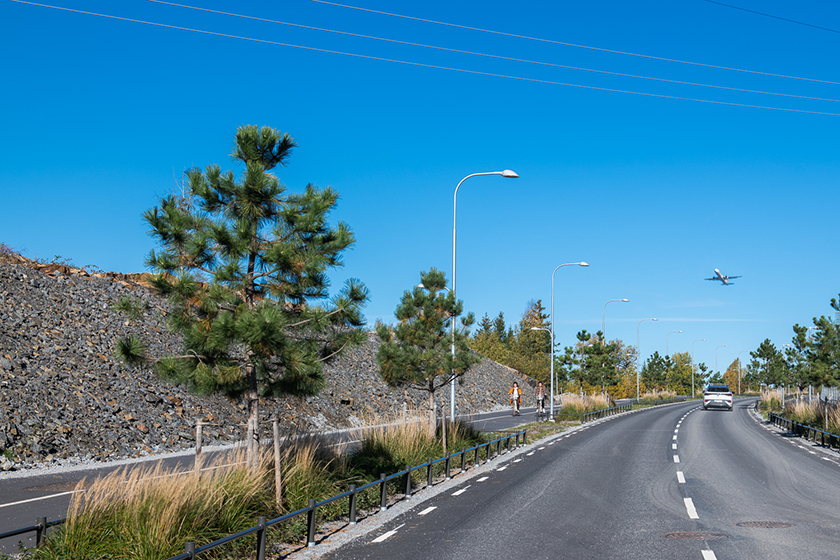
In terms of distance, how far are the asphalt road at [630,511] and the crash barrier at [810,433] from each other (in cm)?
338

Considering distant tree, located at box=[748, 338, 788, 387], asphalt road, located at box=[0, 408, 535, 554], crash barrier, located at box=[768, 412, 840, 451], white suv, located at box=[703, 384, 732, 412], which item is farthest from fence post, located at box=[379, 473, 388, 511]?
distant tree, located at box=[748, 338, 788, 387]

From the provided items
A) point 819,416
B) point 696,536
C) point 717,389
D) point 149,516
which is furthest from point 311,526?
point 717,389

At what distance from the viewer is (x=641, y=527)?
9906 millimetres

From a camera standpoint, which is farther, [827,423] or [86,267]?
[86,267]

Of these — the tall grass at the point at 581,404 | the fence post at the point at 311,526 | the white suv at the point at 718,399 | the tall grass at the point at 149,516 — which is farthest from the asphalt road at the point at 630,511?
the white suv at the point at 718,399

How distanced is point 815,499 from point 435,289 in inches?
431

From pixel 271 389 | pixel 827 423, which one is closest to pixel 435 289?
pixel 271 389

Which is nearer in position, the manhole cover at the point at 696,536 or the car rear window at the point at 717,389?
the manhole cover at the point at 696,536

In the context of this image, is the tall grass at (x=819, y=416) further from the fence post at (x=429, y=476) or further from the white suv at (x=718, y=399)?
the fence post at (x=429, y=476)

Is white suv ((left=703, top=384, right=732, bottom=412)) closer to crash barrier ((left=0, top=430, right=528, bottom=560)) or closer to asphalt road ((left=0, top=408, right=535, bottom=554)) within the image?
crash barrier ((left=0, top=430, right=528, bottom=560))

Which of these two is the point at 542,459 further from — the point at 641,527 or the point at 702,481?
the point at 641,527

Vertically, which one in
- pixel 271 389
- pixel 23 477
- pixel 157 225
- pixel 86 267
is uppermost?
pixel 86 267

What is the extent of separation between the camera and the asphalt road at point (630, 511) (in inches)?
332

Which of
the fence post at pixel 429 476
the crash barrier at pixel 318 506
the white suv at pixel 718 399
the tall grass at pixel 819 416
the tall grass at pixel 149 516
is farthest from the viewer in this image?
the white suv at pixel 718 399
